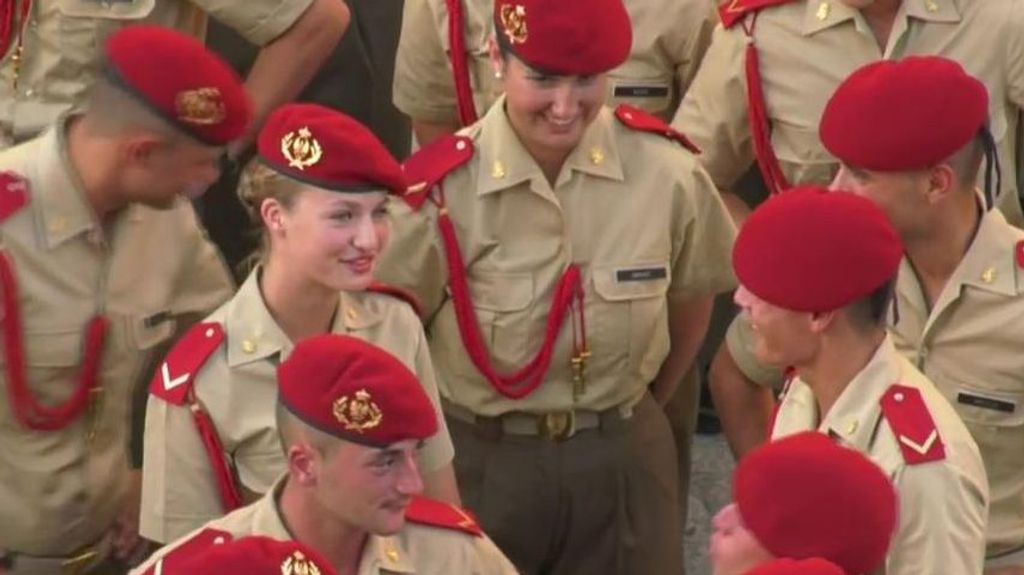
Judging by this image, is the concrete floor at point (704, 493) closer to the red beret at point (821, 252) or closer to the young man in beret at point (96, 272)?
the young man in beret at point (96, 272)

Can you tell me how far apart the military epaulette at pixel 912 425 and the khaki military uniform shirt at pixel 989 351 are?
55cm

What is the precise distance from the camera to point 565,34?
5.32 m

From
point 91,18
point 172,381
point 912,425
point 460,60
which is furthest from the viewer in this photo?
point 460,60

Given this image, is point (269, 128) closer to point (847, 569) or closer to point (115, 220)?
point (115, 220)

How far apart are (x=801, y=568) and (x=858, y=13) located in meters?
2.11

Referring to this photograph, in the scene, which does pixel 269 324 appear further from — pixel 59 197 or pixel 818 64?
pixel 818 64

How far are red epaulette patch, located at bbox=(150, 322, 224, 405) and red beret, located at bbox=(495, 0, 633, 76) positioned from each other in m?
0.87

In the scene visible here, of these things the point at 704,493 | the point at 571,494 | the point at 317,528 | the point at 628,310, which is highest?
the point at 317,528

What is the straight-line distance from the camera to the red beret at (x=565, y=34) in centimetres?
532

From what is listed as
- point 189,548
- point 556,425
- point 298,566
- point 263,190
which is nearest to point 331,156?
point 263,190

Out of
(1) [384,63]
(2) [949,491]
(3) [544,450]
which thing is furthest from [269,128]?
(1) [384,63]

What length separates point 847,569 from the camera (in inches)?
166

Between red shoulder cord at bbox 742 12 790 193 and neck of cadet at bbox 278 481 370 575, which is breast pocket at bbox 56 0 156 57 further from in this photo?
neck of cadet at bbox 278 481 370 575

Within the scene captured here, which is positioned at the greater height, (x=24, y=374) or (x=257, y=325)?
(x=257, y=325)
